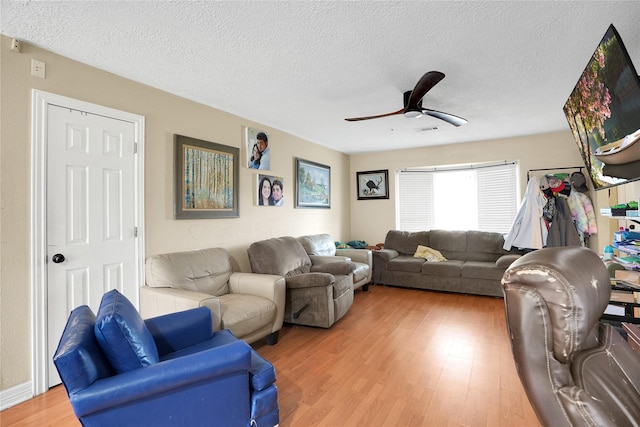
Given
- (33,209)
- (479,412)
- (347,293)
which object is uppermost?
(33,209)

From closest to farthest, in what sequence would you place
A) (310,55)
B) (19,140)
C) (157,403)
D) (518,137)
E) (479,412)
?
1. (157,403)
2. (479,412)
3. (19,140)
4. (310,55)
5. (518,137)

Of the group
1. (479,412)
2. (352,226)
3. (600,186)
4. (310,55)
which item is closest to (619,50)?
(600,186)

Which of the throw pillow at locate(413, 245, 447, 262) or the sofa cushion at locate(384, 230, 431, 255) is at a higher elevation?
the sofa cushion at locate(384, 230, 431, 255)

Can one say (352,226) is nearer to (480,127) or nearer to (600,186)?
(480,127)

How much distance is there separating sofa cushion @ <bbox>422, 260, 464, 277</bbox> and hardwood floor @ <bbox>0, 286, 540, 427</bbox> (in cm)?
88

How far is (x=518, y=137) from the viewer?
4793mm

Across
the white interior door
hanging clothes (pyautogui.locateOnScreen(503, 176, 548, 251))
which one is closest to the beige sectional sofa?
hanging clothes (pyautogui.locateOnScreen(503, 176, 548, 251))

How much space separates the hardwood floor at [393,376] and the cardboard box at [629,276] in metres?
0.99

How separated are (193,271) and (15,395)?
4.42 feet

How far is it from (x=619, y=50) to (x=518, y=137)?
3.73 m

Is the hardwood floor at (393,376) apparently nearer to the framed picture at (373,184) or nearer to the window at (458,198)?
the window at (458,198)

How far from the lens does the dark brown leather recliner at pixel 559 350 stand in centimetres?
78

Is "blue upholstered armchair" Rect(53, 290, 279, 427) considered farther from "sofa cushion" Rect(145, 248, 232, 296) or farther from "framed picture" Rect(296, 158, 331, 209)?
"framed picture" Rect(296, 158, 331, 209)

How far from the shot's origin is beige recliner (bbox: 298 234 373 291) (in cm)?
420
